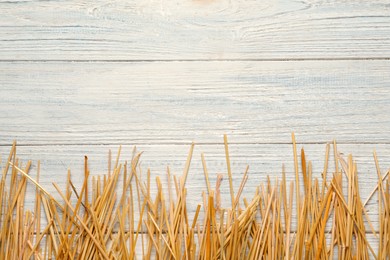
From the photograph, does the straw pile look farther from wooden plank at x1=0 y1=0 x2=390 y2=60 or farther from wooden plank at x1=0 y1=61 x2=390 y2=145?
wooden plank at x1=0 y1=0 x2=390 y2=60

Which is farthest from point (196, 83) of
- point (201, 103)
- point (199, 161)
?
point (199, 161)

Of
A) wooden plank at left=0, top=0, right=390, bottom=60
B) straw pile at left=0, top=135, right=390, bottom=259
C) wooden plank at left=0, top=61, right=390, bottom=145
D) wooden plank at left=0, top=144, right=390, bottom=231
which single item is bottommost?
straw pile at left=0, top=135, right=390, bottom=259

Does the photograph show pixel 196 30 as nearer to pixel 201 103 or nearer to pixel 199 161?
pixel 201 103

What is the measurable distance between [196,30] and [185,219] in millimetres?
404

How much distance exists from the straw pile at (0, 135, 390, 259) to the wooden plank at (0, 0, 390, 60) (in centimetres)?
21

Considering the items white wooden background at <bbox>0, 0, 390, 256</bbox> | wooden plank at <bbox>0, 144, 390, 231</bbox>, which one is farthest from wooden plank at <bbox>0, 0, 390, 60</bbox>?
wooden plank at <bbox>0, 144, 390, 231</bbox>

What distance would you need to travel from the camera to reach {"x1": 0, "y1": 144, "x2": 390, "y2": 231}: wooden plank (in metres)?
0.98

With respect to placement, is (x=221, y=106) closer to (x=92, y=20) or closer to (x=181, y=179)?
(x=181, y=179)

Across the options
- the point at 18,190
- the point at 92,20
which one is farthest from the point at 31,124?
the point at 92,20

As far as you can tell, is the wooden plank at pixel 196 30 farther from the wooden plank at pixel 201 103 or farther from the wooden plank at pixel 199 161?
the wooden plank at pixel 199 161

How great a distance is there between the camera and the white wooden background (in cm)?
99

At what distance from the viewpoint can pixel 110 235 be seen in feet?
3.19

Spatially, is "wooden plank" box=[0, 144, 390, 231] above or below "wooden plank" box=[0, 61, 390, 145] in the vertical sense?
below

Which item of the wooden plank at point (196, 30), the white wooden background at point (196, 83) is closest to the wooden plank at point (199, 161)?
the white wooden background at point (196, 83)
